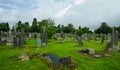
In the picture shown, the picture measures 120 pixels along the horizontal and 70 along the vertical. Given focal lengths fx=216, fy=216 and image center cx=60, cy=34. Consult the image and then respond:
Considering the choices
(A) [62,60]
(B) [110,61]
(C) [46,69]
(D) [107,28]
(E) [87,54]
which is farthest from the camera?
(D) [107,28]

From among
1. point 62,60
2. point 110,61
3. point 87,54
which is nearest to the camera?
point 62,60

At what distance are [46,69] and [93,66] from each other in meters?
5.05

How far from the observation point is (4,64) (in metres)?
21.0

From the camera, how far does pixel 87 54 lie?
1062 inches

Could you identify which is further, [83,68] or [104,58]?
[104,58]

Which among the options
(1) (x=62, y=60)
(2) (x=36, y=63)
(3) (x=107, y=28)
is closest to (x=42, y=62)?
(2) (x=36, y=63)

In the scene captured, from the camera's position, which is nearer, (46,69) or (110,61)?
(46,69)

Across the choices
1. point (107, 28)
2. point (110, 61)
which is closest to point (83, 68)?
point (110, 61)

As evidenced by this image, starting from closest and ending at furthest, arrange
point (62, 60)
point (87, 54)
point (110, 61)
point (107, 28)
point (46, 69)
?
1. point (46, 69)
2. point (62, 60)
3. point (110, 61)
4. point (87, 54)
5. point (107, 28)

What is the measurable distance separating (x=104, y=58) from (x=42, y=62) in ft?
26.5

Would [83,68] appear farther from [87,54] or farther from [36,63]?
[87,54]

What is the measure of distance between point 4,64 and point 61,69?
5.76 m

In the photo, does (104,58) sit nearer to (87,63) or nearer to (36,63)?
(87,63)

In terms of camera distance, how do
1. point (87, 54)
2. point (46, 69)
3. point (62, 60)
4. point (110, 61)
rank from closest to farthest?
point (46, 69), point (62, 60), point (110, 61), point (87, 54)
